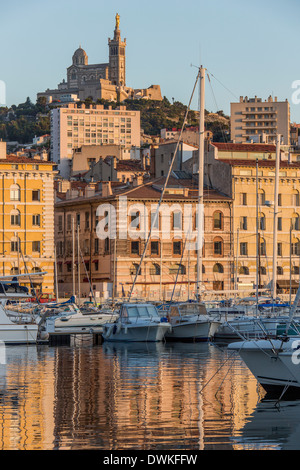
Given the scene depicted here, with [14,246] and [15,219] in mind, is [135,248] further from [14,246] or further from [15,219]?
[15,219]

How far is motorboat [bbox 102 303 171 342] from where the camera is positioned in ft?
177

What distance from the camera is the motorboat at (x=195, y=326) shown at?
55625mm

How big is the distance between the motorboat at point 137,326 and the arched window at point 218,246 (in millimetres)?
39856

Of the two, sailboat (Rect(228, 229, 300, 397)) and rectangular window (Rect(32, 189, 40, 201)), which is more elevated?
rectangular window (Rect(32, 189, 40, 201))

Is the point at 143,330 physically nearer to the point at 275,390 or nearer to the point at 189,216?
the point at 275,390

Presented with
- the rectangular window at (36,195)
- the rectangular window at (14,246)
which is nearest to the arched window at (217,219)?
the rectangular window at (36,195)

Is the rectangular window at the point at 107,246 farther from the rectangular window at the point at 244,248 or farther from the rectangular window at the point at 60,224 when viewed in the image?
the rectangular window at the point at 244,248

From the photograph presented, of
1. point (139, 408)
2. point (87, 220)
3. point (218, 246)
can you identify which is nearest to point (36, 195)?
point (87, 220)

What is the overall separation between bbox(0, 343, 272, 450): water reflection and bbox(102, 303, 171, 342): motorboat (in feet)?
34.2

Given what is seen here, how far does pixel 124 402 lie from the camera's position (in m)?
26.6

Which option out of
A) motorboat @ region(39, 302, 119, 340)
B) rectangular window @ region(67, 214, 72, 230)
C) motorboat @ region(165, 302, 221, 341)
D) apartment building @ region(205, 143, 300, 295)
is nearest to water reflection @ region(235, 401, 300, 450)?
motorboat @ region(165, 302, 221, 341)

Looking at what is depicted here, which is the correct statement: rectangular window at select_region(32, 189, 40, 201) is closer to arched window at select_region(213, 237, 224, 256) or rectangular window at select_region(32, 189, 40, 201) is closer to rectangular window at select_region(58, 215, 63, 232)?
rectangular window at select_region(58, 215, 63, 232)

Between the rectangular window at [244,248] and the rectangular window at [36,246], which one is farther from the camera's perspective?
the rectangular window at [244,248]

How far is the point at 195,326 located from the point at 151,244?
124 feet
